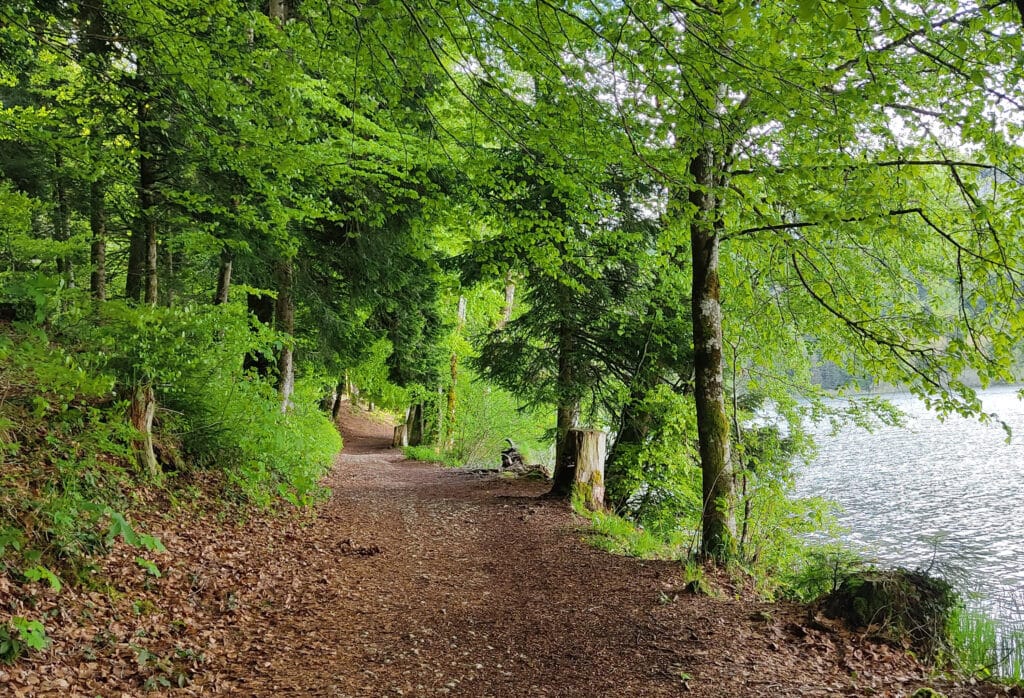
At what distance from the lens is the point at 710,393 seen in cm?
624

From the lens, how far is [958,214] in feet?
17.6

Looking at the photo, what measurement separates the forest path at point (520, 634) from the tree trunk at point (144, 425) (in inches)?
66.3

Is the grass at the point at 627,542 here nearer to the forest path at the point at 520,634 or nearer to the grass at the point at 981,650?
the forest path at the point at 520,634

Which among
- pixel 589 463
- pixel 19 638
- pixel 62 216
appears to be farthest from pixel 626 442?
pixel 62 216

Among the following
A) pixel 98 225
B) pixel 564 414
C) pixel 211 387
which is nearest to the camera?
Result: pixel 211 387

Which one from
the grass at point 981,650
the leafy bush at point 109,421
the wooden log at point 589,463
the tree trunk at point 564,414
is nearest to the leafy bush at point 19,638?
the leafy bush at point 109,421

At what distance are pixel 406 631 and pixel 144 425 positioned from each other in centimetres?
343

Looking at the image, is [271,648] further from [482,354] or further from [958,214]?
[482,354]

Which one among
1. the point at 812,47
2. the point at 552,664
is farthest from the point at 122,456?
the point at 812,47

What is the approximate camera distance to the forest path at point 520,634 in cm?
376

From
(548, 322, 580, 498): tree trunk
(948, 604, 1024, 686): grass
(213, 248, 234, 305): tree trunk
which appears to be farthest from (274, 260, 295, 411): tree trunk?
(948, 604, 1024, 686): grass

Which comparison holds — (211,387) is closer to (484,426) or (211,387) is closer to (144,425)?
(144,425)

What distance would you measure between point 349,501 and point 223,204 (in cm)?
518

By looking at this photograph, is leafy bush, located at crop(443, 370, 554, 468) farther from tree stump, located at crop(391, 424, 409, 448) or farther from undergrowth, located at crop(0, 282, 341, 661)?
undergrowth, located at crop(0, 282, 341, 661)
